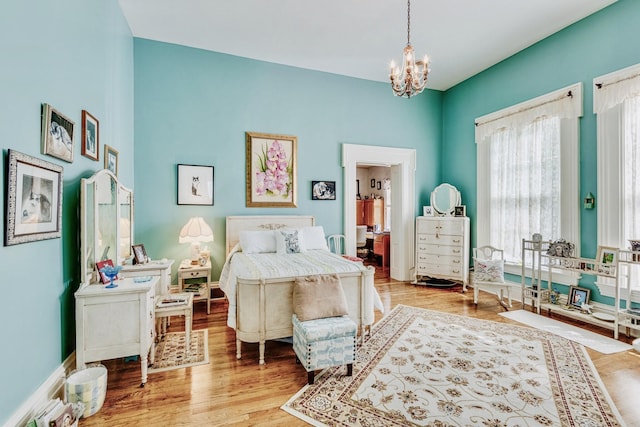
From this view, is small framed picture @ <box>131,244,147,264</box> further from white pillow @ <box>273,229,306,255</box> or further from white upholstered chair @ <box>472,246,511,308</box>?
white upholstered chair @ <box>472,246,511,308</box>

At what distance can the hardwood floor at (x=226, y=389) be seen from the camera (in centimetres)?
201

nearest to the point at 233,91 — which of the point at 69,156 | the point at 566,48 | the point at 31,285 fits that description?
the point at 69,156

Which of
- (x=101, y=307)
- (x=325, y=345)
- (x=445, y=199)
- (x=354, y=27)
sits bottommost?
(x=325, y=345)

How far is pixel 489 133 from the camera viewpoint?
5.10 metres

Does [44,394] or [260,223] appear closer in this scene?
[44,394]

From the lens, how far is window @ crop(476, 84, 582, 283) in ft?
12.9

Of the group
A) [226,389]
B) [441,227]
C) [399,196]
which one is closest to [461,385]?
[226,389]

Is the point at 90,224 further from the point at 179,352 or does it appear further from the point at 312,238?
the point at 312,238

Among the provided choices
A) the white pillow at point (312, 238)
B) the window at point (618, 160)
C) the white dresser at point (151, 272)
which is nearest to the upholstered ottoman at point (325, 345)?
the white dresser at point (151, 272)

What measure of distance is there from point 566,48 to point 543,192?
1.87 metres

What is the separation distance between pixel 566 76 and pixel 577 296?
281cm

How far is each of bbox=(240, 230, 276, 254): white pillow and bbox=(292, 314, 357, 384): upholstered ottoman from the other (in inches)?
74.2

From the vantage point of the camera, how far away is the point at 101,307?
2.25m

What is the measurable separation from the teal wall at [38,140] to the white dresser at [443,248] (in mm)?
4841
